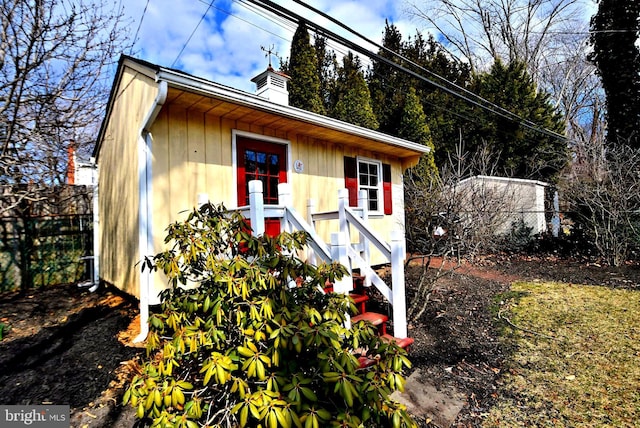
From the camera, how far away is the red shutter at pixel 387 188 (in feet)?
23.3

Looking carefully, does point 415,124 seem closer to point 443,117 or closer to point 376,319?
point 443,117

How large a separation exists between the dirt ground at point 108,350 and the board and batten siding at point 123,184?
0.55 meters

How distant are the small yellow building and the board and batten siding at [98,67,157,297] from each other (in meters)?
0.02

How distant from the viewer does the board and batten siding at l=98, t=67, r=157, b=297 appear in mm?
4359

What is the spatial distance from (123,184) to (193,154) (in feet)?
5.16

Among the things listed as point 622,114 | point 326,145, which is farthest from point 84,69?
point 622,114

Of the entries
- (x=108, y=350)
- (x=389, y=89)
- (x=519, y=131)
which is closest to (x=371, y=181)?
(x=108, y=350)

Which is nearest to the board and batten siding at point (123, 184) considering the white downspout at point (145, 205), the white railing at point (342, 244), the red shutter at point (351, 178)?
the white downspout at point (145, 205)

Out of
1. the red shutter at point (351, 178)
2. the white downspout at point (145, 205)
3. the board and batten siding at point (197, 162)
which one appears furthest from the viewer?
the red shutter at point (351, 178)

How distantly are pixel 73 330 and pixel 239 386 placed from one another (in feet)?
12.3

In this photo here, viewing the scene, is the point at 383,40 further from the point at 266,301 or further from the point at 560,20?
the point at 266,301

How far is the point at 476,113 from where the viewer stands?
13352 millimetres

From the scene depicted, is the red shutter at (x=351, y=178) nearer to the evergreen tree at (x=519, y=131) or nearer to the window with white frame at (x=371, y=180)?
the window with white frame at (x=371, y=180)

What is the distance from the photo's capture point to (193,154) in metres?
4.33
